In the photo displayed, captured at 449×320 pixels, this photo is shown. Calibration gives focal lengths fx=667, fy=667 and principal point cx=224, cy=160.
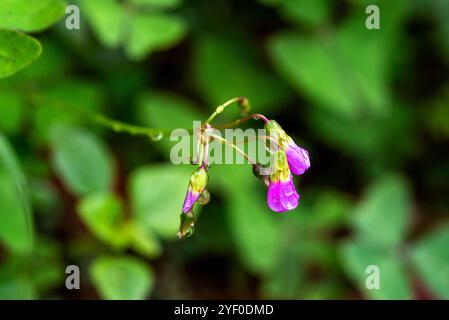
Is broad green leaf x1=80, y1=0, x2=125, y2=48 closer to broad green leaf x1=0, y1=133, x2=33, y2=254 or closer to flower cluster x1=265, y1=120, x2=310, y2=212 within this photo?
broad green leaf x1=0, y1=133, x2=33, y2=254

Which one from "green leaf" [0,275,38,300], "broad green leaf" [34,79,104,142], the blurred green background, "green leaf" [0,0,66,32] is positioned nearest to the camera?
"green leaf" [0,0,66,32]

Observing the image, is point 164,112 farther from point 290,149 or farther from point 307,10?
point 290,149

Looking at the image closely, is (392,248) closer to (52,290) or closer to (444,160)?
(444,160)

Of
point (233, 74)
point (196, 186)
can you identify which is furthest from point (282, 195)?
point (233, 74)

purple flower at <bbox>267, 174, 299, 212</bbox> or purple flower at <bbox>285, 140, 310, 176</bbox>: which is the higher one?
purple flower at <bbox>285, 140, 310, 176</bbox>

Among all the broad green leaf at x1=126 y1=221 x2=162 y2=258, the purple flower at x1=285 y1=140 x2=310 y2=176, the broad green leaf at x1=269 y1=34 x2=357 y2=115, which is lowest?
the purple flower at x1=285 y1=140 x2=310 y2=176

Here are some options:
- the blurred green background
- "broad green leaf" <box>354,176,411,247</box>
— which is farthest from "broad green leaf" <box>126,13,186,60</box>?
"broad green leaf" <box>354,176,411,247</box>
